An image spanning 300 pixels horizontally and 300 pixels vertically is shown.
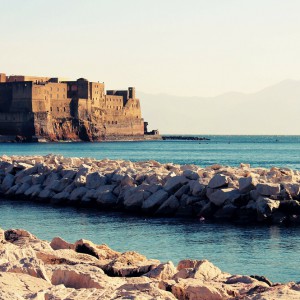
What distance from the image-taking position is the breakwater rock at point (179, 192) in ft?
41.4

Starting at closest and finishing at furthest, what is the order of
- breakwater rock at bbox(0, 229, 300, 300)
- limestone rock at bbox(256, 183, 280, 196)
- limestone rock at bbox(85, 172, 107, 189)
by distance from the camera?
breakwater rock at bbox(0, 229, 300, 300) < limestone rock at bbox(256, 183, 280, 196) < limestone rock at bbox(85, 172, 107, 189)

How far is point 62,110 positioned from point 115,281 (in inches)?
2895

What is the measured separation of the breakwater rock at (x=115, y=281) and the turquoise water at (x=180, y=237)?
2.11 metres

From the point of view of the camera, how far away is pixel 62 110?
7850 centimetres

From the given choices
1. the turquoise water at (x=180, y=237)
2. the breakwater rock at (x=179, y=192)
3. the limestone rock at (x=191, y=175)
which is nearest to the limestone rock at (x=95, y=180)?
the breakwater rock at (x=179, y=192)

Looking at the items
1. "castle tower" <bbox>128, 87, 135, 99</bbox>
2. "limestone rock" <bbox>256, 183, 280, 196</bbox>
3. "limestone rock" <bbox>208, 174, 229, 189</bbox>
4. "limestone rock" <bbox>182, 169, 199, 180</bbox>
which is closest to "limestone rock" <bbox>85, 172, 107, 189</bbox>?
"limestone rock" <bbox>182, 169, 199, 180</bbox>

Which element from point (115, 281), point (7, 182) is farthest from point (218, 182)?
point (115, 281)

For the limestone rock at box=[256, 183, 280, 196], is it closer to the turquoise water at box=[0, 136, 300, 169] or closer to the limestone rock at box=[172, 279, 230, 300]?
the limestone rock at box=[172, 279, 230, 300]

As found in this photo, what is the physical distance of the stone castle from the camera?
74.6 metres

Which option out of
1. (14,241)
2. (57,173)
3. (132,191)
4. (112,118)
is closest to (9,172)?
(57,173)

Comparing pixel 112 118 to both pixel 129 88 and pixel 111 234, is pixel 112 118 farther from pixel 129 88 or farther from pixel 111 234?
pixel 111 234

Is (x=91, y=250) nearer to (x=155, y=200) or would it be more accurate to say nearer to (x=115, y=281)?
(x=115, y=281)

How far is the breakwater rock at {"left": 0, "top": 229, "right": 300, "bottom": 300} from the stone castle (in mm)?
67728

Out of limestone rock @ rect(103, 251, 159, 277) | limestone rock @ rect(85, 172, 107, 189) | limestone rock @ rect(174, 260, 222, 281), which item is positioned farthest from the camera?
limestone rock @ rect(85, 172, 107, 189)
